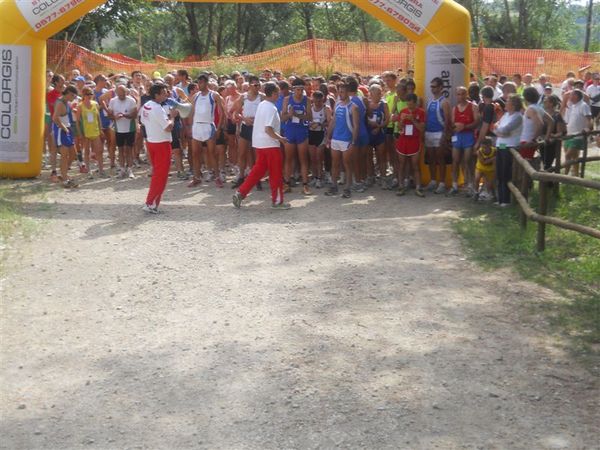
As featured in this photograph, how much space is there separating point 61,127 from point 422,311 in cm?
792

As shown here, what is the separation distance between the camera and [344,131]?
12.2 metres

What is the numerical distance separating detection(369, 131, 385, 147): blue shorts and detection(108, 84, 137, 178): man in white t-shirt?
4177mm

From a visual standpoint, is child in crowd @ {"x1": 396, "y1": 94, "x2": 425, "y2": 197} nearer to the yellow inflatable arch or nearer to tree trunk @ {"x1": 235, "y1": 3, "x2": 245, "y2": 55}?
the yellow inflatable arch

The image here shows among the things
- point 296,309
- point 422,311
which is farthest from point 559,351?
point 296,309

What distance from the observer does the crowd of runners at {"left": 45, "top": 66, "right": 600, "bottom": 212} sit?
37.4ft

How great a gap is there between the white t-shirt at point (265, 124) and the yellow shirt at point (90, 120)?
12.8 feet

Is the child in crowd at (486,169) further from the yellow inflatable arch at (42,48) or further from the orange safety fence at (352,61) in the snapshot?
the orange safety fence at (352,61)

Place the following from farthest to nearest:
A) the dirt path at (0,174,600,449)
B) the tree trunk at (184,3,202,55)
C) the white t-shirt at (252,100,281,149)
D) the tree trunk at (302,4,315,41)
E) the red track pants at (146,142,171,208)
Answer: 1. the tree trunk at (302,4,315,41)
2. the tree trunk at (184,3,202,55)
3. the white t-shirt at (252,100,281,149)
4. the red track pants at (146,142,171,208)
5. the dirt path at (0,174,600,449)

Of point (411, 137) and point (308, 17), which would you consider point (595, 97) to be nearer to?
point (411, 137)

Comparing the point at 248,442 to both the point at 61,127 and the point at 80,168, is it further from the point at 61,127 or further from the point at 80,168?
the point at 80,168

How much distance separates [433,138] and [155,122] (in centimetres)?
423

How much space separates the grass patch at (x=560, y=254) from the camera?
6.55 metres

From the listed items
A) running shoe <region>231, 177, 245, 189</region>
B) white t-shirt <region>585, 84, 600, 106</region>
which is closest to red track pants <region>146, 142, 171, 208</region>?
running shoe <region>231, 177, 245, 189</region>

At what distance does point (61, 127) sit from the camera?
1278 centimetres
